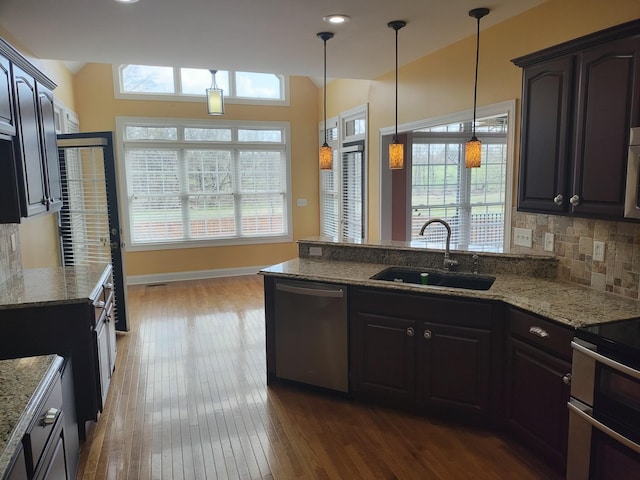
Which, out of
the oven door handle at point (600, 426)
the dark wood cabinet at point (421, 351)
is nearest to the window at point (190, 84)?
the dark wood cabinet at point (421, 351)

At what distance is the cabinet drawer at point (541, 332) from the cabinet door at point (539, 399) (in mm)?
43

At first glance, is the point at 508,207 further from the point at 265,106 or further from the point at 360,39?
the point at 265,106

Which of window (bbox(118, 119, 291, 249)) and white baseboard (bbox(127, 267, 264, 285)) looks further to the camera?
white baseboard (bbox(127, 267, 264, 285))

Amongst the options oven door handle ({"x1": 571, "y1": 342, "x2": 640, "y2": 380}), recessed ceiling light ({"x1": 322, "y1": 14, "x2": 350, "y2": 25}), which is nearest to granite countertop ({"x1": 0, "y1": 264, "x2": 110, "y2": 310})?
recessed ceiling light ({"x1": 322, "y1": 14, "x2": 350, "y2": 25})

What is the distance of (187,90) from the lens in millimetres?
6676

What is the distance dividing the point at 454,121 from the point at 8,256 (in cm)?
370

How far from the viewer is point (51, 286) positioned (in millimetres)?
2939

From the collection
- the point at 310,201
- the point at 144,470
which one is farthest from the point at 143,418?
the point at 310,201

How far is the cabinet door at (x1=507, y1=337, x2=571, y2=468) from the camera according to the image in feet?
7.36

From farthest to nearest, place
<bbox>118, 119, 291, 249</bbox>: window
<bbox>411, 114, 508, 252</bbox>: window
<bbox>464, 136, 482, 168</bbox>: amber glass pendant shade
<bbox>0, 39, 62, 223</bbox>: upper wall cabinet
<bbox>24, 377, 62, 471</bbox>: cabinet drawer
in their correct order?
<bbox>118, 119, 291, 249</bbox>: window
<bbox>411, 114, 508, 252</bbox>: window
<bbox>464, 136, 482, 168</bbox>: amber glass pendant shade
<bbox>0, 39, 62, 223</bbox>: upper wall cabinet
<bbox>24, 377, 62, 471</bbox>: cabinet drawer

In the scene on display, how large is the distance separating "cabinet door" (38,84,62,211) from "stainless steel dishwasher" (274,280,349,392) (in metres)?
1.79

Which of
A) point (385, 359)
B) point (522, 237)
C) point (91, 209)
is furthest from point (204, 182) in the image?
point (522, 237)

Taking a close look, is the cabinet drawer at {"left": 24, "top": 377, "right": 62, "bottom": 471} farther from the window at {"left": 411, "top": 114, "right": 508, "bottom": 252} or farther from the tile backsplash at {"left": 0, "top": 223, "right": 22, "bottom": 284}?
the window at {"left": 411, "top": 114, "right": 508, "bottom": 252}

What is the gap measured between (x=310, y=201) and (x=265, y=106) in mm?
1687
